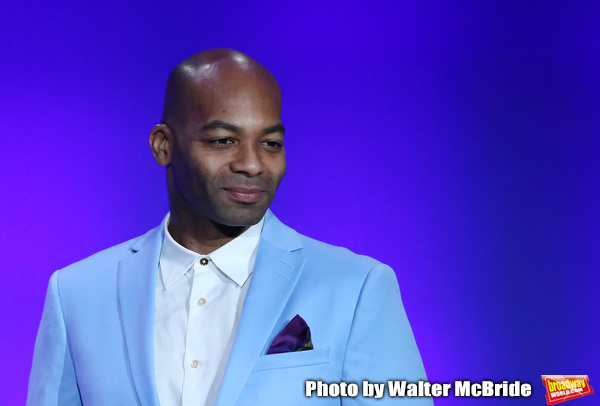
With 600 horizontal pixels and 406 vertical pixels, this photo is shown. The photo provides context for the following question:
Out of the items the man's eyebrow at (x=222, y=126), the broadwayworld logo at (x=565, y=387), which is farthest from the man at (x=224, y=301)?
the broadwayworld logo at (x=565, y=387)

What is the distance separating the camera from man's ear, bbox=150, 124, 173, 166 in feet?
6.82

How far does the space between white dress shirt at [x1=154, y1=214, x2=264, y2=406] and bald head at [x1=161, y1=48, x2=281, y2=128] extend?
0.30 m

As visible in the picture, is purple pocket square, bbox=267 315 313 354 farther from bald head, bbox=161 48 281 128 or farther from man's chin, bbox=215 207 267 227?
bald head, bbox=161 48 281 128

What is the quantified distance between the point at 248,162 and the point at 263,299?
29 cm

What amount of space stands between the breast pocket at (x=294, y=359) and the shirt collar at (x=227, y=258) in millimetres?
196

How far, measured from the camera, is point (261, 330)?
192 centimetres

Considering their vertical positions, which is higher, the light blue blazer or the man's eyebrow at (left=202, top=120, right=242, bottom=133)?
the man's eyebrow at (left=202, top=120, right=242, bottom=133)

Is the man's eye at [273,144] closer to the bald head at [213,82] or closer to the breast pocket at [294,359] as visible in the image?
the bald head at [213,82]

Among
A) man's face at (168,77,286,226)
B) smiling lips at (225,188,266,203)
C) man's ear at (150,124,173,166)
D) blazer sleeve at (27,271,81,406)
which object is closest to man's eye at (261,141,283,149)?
man's face at (168,77,286,226)

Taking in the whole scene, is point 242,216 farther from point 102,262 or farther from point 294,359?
point 102,262

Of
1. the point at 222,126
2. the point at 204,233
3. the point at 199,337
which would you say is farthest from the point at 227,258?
the point at 222,126

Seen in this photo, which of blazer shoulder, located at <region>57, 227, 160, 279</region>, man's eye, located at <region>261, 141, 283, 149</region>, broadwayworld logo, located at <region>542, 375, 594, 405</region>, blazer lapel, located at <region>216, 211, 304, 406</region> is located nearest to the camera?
blazer lapel, located at <region>216, 211, 304, 406</region>

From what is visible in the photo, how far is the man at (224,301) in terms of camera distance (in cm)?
192

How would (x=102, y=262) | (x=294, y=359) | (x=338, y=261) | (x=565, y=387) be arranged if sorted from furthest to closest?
(x=565, y=387) < (x=102, y=262) < (x=338, y=261) < (x=294, y=359)
